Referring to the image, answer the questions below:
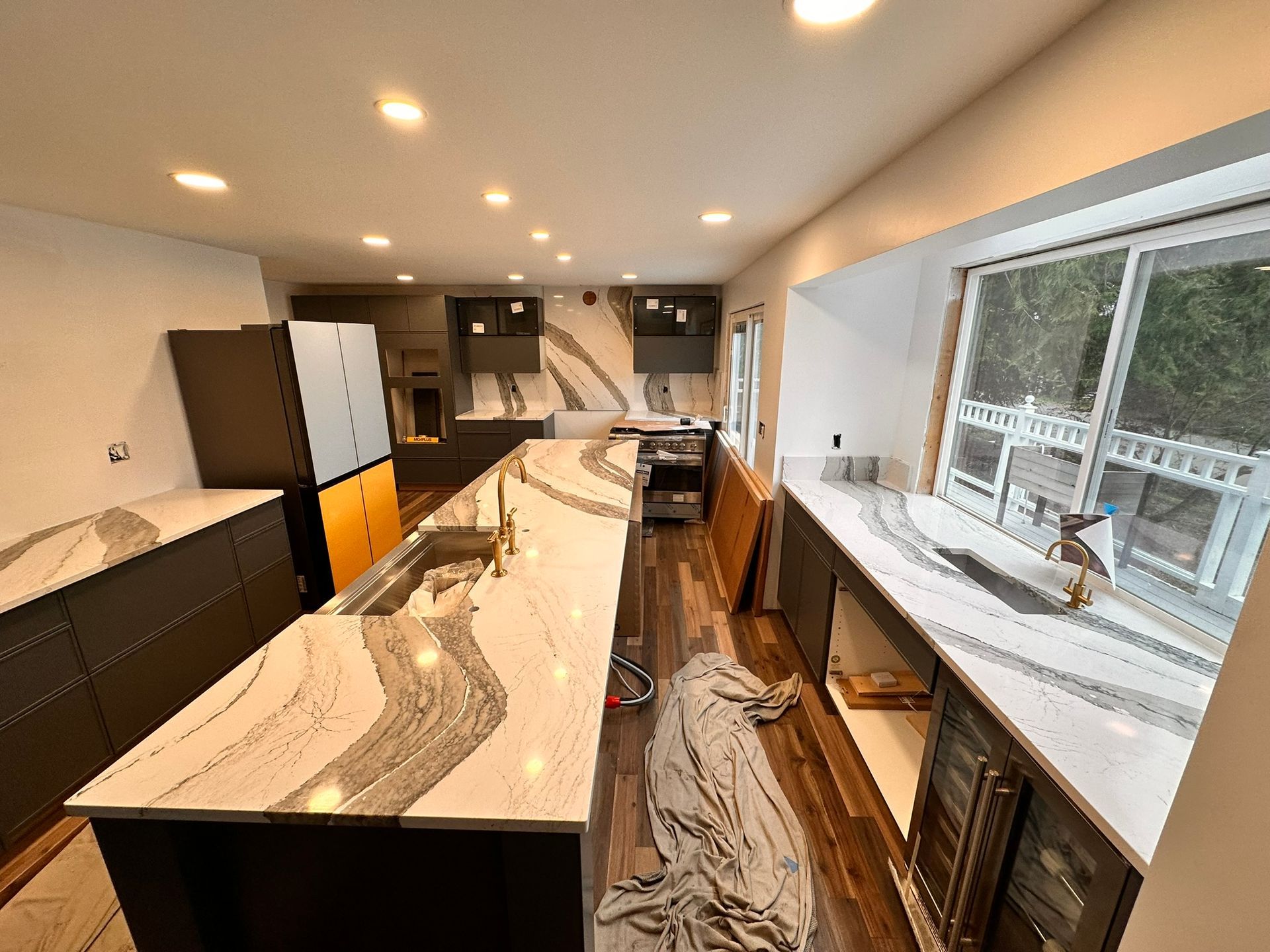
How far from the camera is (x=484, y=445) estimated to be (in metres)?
5.49

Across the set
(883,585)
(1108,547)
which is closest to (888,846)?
(883,585)

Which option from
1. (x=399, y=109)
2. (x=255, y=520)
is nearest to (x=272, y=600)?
(x=255, y=520)

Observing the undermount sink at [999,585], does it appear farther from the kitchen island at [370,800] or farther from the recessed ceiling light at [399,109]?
the recessed ceiling light at [399,109]

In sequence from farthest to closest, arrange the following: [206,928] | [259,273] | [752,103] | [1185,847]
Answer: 1. [259,273]
2. [752,103]
3. [206,928]
4. [1185,847]

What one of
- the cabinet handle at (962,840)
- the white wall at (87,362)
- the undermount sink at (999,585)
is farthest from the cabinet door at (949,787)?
the white wall at (87,362)

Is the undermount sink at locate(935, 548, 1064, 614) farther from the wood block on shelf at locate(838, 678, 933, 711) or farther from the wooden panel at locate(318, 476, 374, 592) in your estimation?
the wooden panel at locate(318, 476, 374, 592)

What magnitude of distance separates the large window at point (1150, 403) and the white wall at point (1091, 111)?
2.37 ft

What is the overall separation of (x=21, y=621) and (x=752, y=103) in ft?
9.01

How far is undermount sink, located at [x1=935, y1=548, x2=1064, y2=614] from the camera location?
1.56 m

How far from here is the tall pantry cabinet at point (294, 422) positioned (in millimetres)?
2750

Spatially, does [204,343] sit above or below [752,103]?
below

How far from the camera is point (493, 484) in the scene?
269cm

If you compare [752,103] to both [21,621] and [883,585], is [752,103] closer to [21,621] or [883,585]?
[883,585]

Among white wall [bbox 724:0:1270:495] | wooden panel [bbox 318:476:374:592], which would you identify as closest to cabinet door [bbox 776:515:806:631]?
white wall [bbox 724:0:1270:495]
